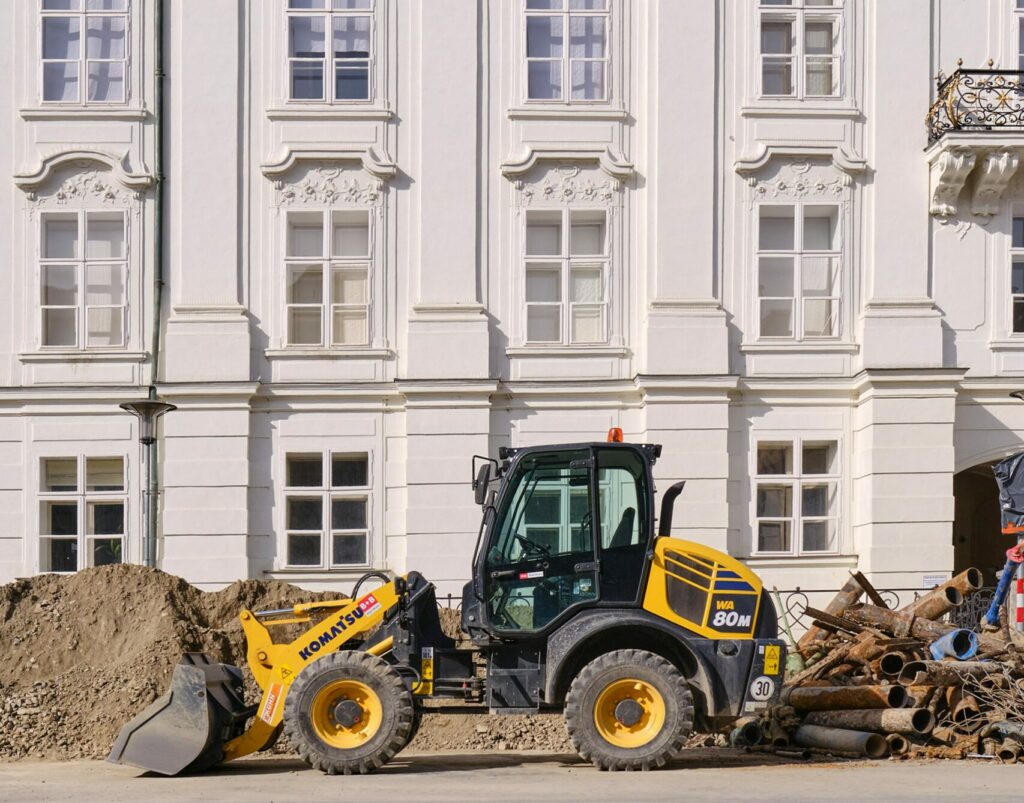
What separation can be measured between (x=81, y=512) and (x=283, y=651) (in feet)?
30.5

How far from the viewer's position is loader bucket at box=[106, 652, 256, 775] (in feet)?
41.4

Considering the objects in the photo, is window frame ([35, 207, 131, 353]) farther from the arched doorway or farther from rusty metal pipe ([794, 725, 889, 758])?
the arched doorway

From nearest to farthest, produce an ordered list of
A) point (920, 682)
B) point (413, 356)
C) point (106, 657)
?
point (920, 682), point (106, 657), point (413, 356)

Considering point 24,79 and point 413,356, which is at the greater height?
point 24,79

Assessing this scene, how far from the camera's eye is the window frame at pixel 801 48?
854 inches

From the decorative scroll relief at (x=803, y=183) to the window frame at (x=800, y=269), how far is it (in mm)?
75

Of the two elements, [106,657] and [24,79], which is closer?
[106,657]

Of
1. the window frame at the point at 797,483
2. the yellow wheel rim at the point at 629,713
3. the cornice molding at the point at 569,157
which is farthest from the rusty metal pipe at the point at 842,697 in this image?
the cornice molding at the point at 569,157

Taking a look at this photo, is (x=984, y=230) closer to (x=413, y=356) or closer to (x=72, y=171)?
(x=413, y=356)

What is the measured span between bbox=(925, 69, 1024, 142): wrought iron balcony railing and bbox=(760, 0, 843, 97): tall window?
1.39 metres

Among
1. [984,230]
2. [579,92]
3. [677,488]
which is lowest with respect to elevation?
[677,488]

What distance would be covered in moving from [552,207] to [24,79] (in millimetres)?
7323

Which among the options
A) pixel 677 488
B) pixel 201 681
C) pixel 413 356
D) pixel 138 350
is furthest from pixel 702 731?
pixel 138 350

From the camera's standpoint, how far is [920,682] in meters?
14.0
